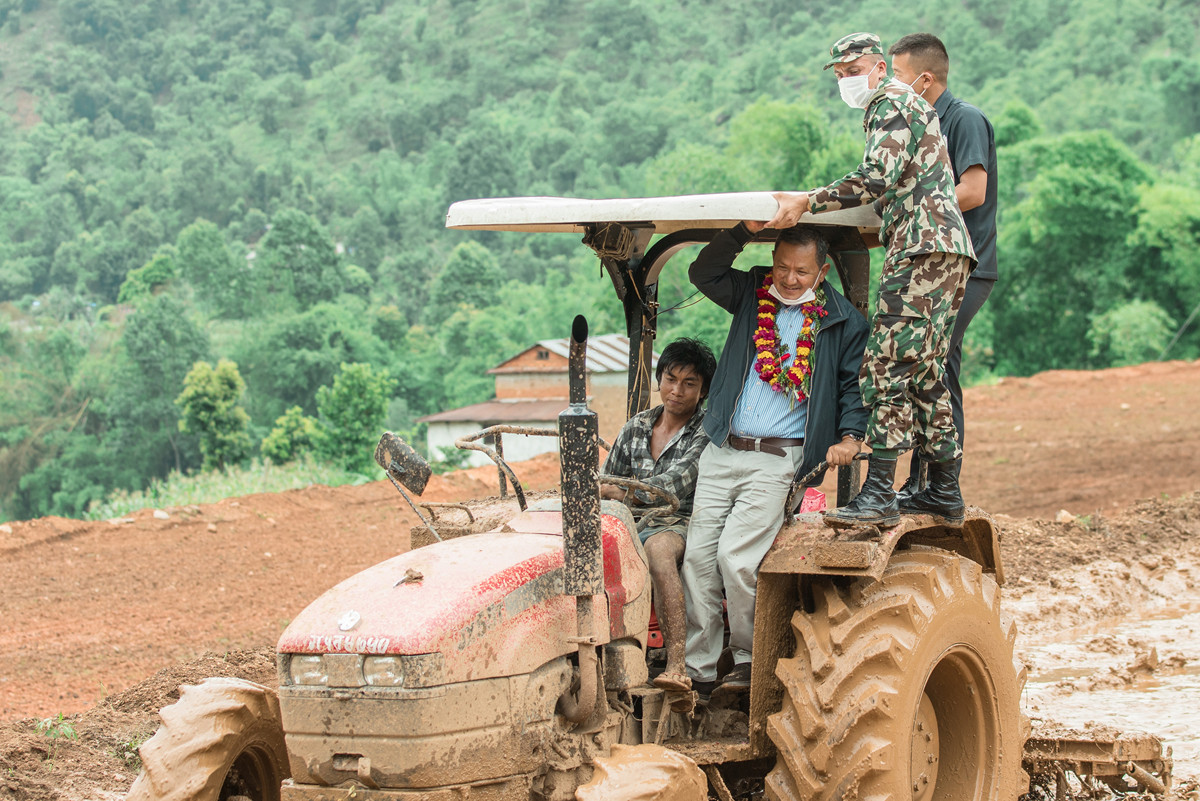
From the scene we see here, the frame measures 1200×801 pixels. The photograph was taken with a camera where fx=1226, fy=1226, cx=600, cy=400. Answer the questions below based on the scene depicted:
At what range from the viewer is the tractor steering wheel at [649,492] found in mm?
4672

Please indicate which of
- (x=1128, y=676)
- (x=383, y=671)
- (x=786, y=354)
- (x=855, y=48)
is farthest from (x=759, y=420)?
(x=1128, y=676)

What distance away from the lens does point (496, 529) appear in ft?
15.7

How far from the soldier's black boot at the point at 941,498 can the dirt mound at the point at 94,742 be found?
4.22m

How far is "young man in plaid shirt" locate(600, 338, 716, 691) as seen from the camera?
468cm

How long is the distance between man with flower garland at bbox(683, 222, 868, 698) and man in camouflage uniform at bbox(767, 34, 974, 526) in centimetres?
18

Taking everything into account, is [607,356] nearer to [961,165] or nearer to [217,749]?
[961,165]

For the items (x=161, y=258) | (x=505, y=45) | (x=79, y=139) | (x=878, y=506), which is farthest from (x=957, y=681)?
(x=505, y=45)

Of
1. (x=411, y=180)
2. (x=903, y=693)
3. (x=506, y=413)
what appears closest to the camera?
(x=903, y=693)

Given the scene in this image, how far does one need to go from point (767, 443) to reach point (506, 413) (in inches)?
1350

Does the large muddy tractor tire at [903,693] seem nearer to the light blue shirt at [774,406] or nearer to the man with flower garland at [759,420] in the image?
the man with flower garland at [759,420]

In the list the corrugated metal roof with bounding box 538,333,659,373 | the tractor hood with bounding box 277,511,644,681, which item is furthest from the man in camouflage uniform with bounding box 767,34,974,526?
the corrugated metal roof with bounding box 538,333,659,373

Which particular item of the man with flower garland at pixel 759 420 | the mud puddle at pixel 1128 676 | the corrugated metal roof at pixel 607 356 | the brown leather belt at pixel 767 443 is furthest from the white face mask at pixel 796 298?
the corrugated metal roof at pixel 607 356

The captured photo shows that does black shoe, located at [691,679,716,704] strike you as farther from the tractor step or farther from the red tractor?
the tractor step

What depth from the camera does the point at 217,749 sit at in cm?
427
